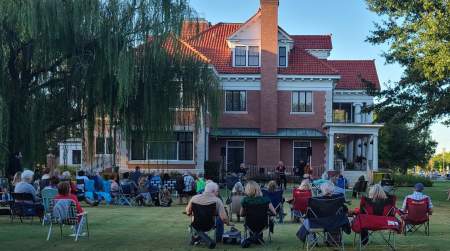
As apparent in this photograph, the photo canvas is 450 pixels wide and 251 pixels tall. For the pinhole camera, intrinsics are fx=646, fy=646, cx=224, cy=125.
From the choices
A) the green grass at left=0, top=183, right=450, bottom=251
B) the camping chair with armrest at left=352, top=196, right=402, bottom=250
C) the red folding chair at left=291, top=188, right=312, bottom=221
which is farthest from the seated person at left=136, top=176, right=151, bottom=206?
the camping chair with armrest at left=352, top=196, right=402, bottom=250

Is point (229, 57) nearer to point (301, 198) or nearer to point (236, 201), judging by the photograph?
point (236, 201)

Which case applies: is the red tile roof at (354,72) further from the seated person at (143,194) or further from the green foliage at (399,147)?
the seated person at (143,194)

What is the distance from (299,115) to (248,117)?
11.3 ft

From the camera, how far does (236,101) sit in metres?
43.8

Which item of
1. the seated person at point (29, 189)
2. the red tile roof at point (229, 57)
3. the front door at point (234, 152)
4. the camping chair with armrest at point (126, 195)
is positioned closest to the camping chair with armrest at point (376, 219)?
the seated person at point (29, 189)

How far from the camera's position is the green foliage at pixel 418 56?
25.8m

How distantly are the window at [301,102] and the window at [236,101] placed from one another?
332cm

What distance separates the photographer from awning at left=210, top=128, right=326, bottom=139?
42625 mm

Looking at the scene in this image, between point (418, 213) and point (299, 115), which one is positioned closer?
point (418, 213)

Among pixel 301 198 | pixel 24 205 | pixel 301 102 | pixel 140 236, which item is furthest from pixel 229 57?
pixel 140 236

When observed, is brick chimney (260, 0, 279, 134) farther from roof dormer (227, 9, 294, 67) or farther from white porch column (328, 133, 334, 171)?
white porch column (328, 133, 334, 171)

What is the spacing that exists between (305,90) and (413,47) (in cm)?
1592

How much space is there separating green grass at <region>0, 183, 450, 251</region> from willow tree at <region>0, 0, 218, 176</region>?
4.25 m

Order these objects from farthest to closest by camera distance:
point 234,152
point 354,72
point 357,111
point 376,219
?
point 354,72 → point 357,111 → point 234,152 → point 376,219
